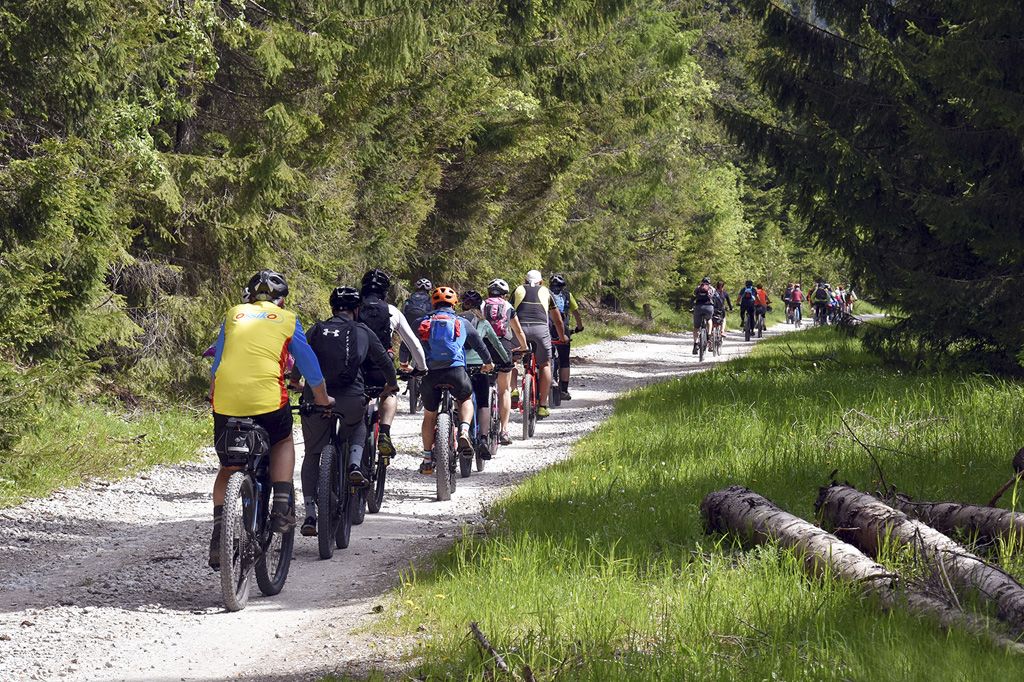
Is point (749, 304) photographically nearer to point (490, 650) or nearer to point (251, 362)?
point (251, 362)

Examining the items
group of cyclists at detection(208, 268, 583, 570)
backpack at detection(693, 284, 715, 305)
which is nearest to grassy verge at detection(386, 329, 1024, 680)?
group of cyclists at detection(208, 268, 583, 570)

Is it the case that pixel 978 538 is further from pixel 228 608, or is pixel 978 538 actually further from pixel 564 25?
pixel 564 25

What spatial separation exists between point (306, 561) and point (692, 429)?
5456 millimetres

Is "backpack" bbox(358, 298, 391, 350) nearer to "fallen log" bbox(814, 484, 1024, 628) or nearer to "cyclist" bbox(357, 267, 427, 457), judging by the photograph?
"cyclist" bbox(357, 267, 427, 457)

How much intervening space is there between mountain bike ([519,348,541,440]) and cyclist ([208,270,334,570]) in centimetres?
686

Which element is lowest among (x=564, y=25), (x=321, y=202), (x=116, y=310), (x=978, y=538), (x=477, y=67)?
(x=978, y=538)

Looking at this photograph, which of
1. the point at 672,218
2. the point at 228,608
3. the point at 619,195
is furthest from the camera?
the point at 672,218

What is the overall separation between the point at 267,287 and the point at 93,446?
5.67m

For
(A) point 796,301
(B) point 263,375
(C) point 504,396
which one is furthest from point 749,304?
(B) point 263,375

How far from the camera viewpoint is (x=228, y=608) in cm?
591

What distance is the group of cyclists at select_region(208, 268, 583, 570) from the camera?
6.14 m

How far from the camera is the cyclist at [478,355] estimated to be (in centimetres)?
1100

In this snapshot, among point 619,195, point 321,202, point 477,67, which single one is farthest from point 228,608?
point 619,195

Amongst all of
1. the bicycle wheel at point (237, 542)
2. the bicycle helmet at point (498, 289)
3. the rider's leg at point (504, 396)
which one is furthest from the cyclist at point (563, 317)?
the bicycle wheel at point (237, 542)
